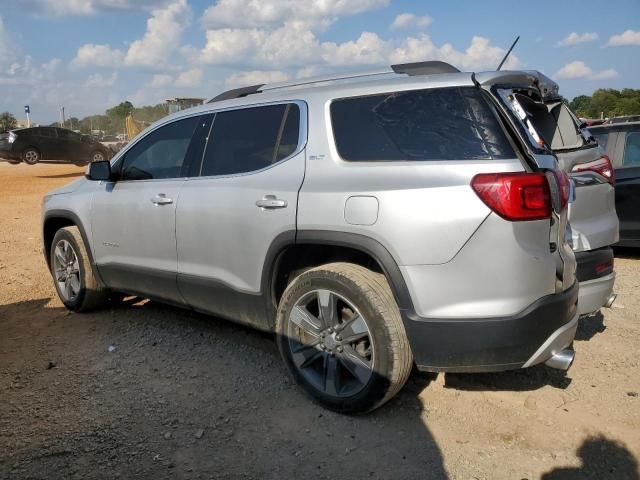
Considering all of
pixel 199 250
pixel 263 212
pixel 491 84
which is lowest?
pixel 199 250

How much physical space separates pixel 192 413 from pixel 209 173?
1.57 m

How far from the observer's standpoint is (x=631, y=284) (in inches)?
238

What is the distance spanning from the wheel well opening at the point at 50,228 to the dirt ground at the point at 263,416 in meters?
1.06

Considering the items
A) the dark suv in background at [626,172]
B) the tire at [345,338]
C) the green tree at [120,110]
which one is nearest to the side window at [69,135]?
the dark suv in background at [626,172]

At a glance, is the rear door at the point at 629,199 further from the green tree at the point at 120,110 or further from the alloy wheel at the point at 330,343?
the green tree at the point at 120,110

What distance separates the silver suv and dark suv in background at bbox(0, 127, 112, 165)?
62.4 feet

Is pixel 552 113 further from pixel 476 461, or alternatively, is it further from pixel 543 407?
pixel 476 461

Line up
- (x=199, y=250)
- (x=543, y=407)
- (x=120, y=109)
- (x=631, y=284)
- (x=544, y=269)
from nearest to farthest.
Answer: (x=544, y=269)
(x=543, y=407)
(x=199, y=250)
(x=631, y=284)
(x=120, y=109)

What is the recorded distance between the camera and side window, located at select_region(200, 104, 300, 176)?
12.1 ft

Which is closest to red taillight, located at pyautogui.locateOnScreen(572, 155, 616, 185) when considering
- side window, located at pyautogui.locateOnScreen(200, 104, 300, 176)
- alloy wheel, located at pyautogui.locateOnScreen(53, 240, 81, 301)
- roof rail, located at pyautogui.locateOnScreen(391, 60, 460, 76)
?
roof rail, located at pyautogui.locateOnScreen(391, 60, 460, 76)

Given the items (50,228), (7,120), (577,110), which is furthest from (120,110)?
(50,228)

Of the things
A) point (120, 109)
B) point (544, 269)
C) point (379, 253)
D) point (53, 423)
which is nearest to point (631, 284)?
point (544, 269)

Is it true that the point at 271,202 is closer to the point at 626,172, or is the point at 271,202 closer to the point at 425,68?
the point at 425,68

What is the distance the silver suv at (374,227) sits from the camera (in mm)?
2857
